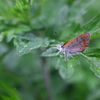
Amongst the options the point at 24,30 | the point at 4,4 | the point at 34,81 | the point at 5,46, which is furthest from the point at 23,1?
the point at 34,81

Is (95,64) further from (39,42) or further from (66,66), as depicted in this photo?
(39,42)

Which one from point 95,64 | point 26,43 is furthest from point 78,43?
point 26,43

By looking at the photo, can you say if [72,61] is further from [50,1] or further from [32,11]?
[50,1]

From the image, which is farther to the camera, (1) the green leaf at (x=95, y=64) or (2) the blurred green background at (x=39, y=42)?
(2) the blurred green background at (x=39, y=42)

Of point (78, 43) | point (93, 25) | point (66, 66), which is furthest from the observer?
point (93, 25)

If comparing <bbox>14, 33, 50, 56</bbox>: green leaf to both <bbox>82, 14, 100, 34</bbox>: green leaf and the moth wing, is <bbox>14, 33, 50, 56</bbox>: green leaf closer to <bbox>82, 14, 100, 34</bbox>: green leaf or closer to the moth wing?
the moth wing

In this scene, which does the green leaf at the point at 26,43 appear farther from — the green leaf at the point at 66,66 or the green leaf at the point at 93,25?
the green leaf at the point at 93,25

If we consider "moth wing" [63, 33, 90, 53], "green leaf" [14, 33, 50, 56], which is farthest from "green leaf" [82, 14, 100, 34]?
"green leaf" [14, 33, 50, 56]

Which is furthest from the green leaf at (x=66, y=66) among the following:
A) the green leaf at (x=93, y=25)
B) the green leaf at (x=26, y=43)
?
the green leaf at (x=93, y=25)
